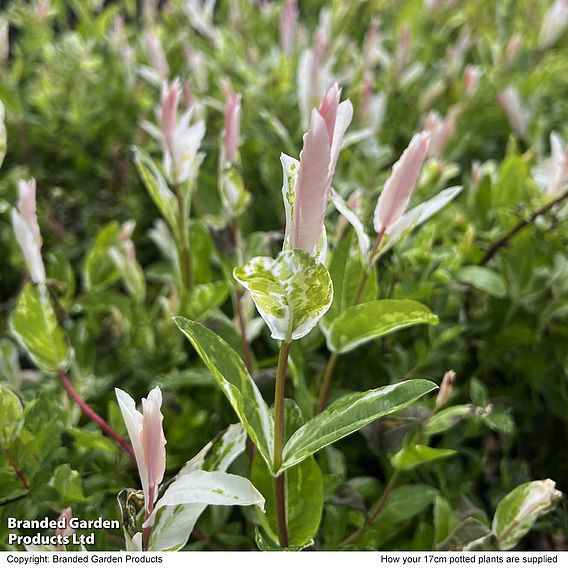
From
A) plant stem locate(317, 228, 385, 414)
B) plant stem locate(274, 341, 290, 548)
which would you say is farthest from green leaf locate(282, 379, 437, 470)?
plant stem locate(317, 228, 385, 414)

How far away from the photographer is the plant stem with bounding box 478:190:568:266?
2.03 ft

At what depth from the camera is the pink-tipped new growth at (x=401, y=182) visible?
1.43 ft

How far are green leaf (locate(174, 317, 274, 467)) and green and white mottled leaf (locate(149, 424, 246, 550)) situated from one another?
44 millimetres

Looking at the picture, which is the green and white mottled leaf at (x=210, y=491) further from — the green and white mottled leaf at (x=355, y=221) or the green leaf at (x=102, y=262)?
the green leaf at (x=102, y=262)

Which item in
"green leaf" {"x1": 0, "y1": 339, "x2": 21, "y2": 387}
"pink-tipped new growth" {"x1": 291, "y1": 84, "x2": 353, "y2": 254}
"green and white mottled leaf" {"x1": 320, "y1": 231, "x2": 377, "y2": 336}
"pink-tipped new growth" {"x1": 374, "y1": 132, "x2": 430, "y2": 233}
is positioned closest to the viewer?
"pink-tipped new growth" {"x1": 291, "y1": 84, "x2": 353, "y2": 254}

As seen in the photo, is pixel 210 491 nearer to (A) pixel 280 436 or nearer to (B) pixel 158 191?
(A) pixel 280 436

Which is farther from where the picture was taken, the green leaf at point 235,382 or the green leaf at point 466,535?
the green leaf at point 466,535

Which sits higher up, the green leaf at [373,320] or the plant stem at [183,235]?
the plant stem at [183,235]

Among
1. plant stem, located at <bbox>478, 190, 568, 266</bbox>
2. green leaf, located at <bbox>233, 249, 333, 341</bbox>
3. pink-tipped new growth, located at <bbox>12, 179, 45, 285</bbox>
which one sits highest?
pink-tipped new growth, located at <bbox>12, 179, 45, 285</bbox>

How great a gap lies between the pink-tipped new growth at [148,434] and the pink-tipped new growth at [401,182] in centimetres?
21

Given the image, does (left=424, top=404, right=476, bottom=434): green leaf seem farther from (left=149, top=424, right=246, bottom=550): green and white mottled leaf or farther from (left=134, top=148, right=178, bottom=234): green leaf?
(left=134, top=148, right=178, bottom=234): green leaf

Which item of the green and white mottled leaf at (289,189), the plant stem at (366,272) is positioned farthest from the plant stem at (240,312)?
the green and white mottled leaf at (289,189)

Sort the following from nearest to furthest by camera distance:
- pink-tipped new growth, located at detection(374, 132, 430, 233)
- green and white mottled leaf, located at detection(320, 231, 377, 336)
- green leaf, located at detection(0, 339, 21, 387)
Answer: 1. pink-tipped new growth, located at detection(374, 132, 430, 233)
2. green and white mottled leaf, located at detection(320, 231, 377, 336)
3. green leaf, located at detection(0, 339, 21, 387)

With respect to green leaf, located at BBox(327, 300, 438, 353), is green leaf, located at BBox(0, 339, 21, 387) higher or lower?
higher
